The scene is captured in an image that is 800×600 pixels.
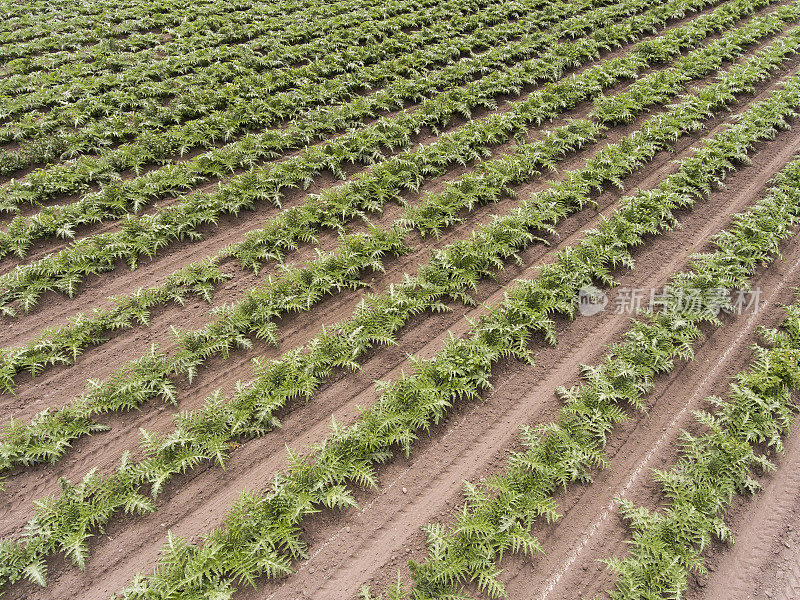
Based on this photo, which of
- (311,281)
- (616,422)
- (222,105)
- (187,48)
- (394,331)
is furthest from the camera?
(187,48)

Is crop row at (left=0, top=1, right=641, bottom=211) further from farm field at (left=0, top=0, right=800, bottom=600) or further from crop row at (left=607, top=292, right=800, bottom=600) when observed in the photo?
crop row at (left=607, top=292, right=800, bottom=600)

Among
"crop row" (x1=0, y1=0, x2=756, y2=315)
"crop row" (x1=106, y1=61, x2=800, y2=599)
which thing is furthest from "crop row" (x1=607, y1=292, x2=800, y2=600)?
"crop row" (x1=0, y1=0, x2=756, y2=315)

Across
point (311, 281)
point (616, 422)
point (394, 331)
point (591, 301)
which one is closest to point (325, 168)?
point (311, 281)

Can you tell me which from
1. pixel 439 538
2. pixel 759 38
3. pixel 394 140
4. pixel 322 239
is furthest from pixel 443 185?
pixel 759 38

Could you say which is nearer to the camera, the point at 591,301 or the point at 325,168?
the point at 591,301

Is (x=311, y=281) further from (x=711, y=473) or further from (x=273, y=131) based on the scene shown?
(x=711, y=473)

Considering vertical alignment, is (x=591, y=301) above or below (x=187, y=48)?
below

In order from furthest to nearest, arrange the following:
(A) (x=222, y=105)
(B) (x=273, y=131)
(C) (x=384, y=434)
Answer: (A) (x=222, y=105) < (B) (x=273, y=131) < (C) (x=384, y=434)

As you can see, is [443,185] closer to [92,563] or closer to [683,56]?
[92,563]
